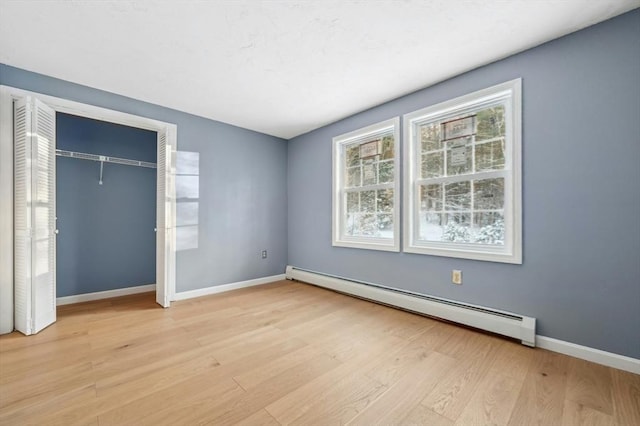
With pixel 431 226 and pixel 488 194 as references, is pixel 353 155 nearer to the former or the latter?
pixel 431 226

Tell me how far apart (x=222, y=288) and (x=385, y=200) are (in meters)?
2.60

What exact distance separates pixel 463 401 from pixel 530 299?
119 cm

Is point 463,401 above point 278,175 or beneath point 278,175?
beneath

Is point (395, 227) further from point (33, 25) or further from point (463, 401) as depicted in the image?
point (33, 25)

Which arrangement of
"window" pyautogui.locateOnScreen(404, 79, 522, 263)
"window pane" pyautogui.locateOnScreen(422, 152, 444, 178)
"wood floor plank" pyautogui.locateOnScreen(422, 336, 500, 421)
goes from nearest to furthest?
"wood floor plank" pyautogui.locateOnScreen(422, 336, 500, 421), "window" pyautogui.locateOnScreen(404, 79, 522, 263), "window pane" pyautogui.locateOnScreen(422, 152, 444, 178)

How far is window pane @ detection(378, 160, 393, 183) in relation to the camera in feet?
10.7

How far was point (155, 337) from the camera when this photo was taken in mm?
2305

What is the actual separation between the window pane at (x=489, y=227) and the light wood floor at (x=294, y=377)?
2.83 ft

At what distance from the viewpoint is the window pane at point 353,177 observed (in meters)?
3.71

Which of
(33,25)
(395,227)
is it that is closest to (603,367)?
(395,227)

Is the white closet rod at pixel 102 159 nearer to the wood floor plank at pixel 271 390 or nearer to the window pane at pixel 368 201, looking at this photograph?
the window pane at pixel 368 201

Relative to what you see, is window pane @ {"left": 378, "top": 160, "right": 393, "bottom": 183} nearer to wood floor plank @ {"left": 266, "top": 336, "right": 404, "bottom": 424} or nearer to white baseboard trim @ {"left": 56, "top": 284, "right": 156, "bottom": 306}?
wood floor plank @ {"left": 266, "top": 336, "right": 404, "bottom": 424}

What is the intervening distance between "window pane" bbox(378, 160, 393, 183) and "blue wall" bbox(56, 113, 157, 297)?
3347 mm

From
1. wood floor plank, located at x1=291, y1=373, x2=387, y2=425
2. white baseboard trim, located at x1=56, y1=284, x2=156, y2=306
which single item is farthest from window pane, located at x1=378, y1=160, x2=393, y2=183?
white baseboard trim, located at x1=56, y1=284, x2=156, y2=306
